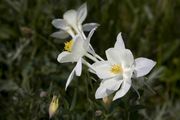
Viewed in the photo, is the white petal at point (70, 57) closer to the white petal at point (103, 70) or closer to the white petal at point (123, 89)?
the white petal at point (103, 70)

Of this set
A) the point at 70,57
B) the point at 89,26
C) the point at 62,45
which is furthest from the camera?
the point at 62,45

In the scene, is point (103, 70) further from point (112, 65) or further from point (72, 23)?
point (72, 23)

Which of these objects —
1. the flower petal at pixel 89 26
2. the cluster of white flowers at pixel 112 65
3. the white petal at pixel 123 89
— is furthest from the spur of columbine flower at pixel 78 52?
the flower petal at pixel 89 26

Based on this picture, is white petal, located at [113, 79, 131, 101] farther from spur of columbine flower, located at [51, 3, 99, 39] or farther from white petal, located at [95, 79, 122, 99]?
spur of columbine flower, located at [51, 3, 99, 39]

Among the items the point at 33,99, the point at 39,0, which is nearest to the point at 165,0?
the point at 39,0

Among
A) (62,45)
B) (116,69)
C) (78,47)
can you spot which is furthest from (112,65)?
(62,45)

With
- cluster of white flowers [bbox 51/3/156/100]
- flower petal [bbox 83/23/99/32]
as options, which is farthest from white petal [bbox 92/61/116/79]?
flower petal [bbox 83/23/99/32]

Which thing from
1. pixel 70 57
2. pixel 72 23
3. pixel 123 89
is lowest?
pixel 123 89
